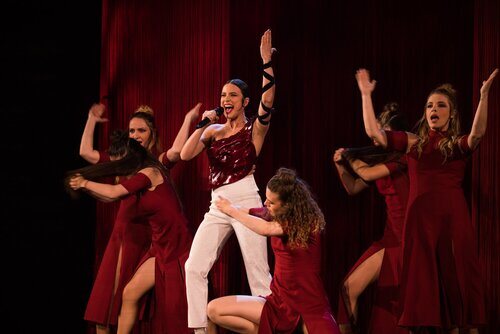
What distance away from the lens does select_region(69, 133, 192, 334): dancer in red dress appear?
4.93 meters

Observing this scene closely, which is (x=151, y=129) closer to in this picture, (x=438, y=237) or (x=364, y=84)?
(x=364, y=84)

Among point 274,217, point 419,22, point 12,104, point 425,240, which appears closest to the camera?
point 274,217

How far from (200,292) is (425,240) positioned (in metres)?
1.33

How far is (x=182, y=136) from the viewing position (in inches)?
212

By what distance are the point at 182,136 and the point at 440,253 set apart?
193 cm

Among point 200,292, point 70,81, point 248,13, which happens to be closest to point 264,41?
point 248,13

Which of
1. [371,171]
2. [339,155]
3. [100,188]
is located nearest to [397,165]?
[371,171]

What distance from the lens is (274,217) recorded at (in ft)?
13.3

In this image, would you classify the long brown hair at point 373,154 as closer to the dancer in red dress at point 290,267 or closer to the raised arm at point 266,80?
the raised arm at point 266,80

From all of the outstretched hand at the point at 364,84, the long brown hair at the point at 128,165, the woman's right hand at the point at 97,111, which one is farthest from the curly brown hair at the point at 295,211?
the woman's right hand at the point at 97,111

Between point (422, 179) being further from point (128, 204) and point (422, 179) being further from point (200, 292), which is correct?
point (128, 204)

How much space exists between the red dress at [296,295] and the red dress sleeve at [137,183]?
1.26 meters

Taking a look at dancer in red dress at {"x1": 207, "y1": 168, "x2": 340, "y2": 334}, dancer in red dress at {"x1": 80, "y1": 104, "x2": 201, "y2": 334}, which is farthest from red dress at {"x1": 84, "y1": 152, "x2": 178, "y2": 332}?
dancer in red dress at {"x1": 207, "y1": 168, "x2": 340, "y2": 334}

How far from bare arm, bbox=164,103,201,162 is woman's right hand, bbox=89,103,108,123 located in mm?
869
